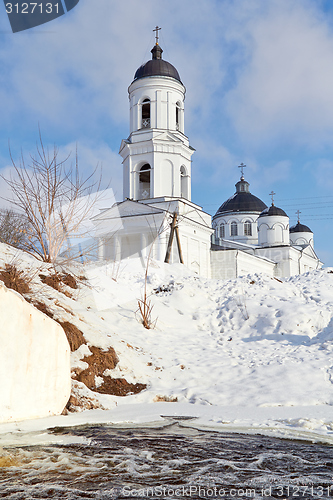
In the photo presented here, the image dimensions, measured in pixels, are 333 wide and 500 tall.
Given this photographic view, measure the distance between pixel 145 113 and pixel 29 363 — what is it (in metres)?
27.5

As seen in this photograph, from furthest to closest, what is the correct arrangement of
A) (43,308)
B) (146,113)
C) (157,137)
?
(146,113)
(157,137)
(43,308)

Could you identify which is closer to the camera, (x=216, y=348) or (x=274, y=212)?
(x=216, y=348)

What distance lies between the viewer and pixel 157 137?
95.2 feet

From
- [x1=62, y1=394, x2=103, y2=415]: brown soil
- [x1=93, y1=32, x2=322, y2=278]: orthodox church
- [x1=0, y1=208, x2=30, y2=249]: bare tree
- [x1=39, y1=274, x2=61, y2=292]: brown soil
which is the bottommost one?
[x1=62, y1=394, x2=103, y2=415]: brown soil

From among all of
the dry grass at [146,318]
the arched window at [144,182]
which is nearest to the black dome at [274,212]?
the arched window at [144,182]

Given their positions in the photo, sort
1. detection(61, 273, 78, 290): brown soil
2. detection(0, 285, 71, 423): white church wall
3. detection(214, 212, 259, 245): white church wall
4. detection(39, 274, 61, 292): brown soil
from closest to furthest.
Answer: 1. detection(0, 285, 71, 423): white church wall
2. detection(39, 274, 61, 292): brown soil
3. detection(61, 273, 78, 290): brown soil
4. detection(214, 212, 259, 245): white church wall

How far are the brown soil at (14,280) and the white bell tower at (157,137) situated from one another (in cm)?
2111

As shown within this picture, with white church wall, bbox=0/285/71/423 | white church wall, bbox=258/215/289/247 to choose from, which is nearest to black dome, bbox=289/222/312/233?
white church wall, bbox=258/215/289/247

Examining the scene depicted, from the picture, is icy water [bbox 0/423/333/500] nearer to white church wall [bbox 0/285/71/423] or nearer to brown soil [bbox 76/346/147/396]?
white church wall [bbox 0/285/71/423]

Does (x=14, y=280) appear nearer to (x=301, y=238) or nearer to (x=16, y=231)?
(x=16, y=231)

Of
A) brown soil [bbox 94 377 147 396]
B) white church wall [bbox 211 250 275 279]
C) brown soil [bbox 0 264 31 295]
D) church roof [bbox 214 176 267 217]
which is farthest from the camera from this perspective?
church roof [bbox 214 176 267 217]

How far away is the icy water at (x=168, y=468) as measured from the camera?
2799 mm

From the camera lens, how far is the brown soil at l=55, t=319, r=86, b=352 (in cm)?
676

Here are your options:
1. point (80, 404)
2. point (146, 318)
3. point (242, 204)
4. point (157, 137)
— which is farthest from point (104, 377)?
point (242, 204)
